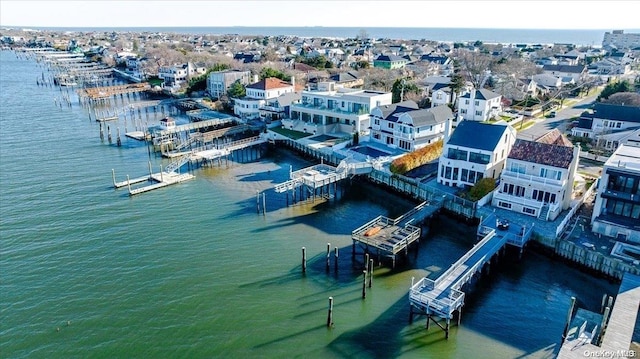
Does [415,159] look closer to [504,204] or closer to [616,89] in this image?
[504,204]

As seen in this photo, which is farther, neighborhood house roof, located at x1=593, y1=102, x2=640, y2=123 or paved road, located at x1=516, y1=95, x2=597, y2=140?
paved road, located at x1=516, y1=95, x2=597, y2=140

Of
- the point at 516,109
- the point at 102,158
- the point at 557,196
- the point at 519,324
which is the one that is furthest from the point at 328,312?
the point at 516,109

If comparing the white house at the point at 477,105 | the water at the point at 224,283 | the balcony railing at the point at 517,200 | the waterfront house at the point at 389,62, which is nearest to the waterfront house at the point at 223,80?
the white house at the point at 477,105

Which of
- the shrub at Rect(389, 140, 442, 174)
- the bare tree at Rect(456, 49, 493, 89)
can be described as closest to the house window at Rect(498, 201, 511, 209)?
the shrub at Rect(389, 140, 442, 174)

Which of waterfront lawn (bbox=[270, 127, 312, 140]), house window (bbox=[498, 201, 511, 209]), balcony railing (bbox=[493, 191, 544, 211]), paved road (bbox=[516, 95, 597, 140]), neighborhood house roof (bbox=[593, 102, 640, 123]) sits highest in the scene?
neighborhood house roof (bbox=[593, 102, 640, 123])

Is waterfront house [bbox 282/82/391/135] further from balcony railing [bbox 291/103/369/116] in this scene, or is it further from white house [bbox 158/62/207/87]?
white house [bbox 158/62/207/87]

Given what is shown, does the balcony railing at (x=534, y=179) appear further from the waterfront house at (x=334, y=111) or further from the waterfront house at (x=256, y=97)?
the waterfront house at (x=256, y=97)

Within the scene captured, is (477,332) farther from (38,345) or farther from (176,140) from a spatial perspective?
(176,140)
